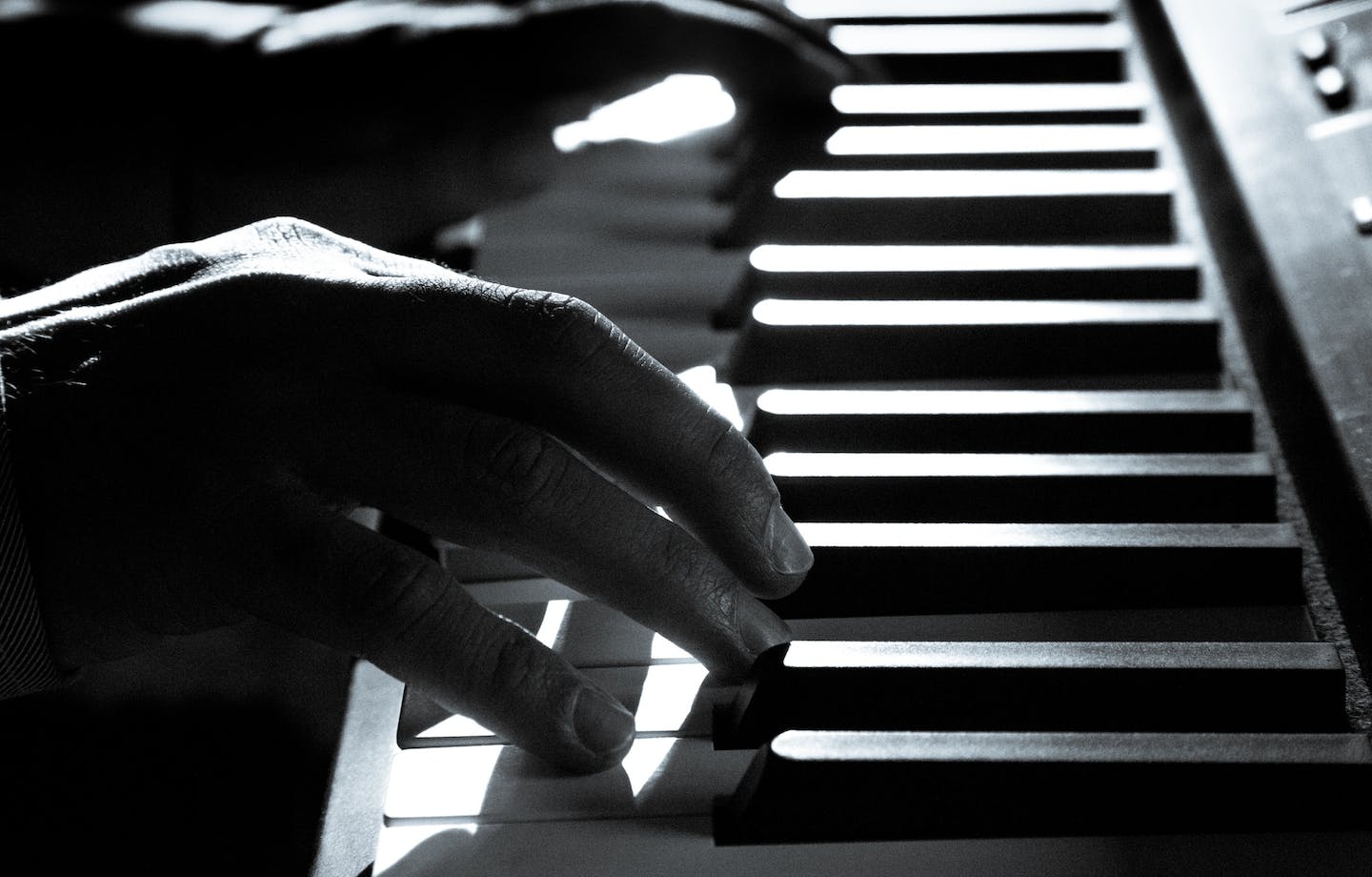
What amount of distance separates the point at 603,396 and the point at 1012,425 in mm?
314

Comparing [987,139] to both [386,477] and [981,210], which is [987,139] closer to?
[981,210]

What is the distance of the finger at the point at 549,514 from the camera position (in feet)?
2.40

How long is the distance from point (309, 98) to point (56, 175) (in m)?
0.30

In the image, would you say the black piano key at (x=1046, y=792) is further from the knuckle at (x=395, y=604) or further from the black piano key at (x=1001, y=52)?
the black piano key at (x=1001, y=52)

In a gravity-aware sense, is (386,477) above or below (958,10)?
below

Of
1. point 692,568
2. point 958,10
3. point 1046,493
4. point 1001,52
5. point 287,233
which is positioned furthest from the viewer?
point 958,10

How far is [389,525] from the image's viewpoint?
0.99m

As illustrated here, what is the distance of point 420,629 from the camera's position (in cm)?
72

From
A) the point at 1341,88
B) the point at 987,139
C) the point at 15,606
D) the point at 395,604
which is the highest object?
the point at 1341,88

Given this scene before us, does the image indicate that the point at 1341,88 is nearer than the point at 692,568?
No

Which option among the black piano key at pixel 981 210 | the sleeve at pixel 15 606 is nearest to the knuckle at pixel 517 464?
the sleeve at pixel 15 606

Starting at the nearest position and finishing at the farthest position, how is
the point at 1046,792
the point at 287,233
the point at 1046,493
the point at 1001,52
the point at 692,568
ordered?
the point at 1046,792, the point at 692,568, the point at 1046,493, the point at 287,233, the point at 1001,52

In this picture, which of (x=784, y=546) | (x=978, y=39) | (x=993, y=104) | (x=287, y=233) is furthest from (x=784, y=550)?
(x=978, y=39)

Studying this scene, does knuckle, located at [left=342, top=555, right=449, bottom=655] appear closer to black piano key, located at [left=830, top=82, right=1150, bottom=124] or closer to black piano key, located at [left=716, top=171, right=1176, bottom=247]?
black piano key, located at [left=716, top=171, right=1176, bottom=247]
